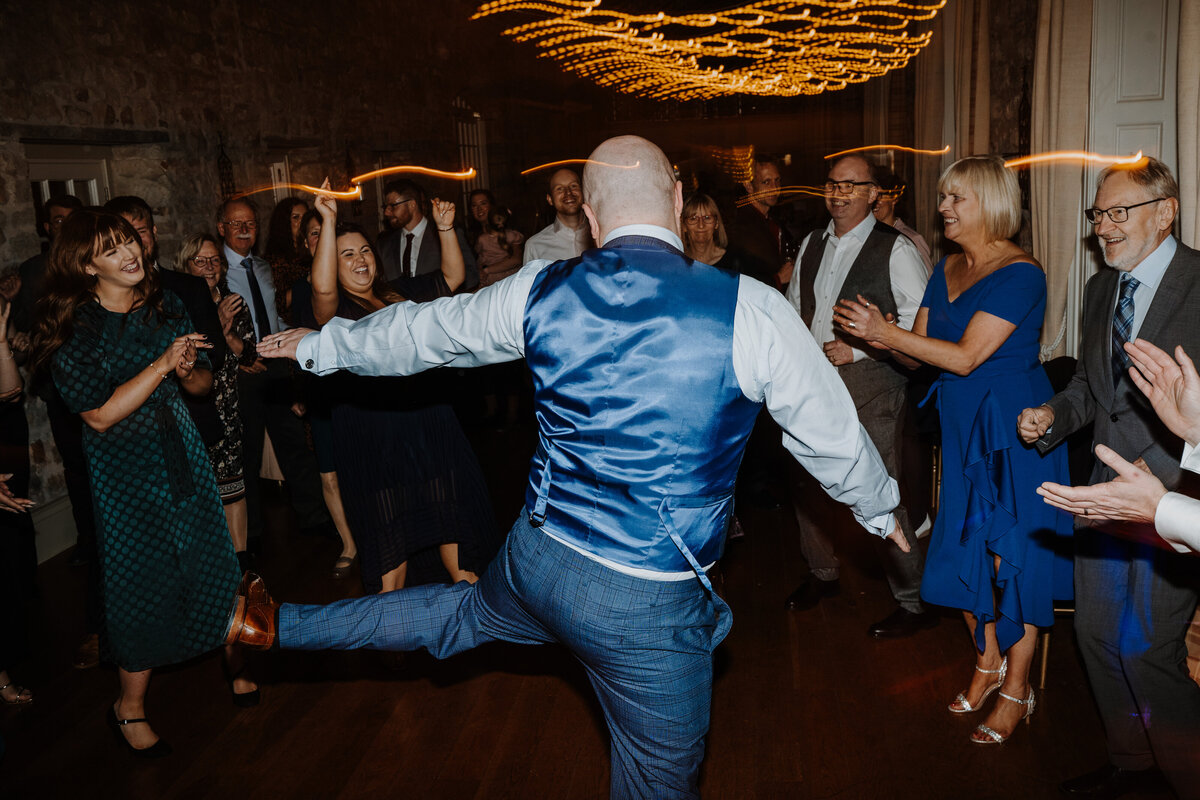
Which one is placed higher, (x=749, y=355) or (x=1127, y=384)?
(x=749, y=355)

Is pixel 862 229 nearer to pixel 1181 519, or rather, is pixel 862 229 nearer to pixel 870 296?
pixel 870 296

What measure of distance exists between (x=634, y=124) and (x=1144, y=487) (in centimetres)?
1792

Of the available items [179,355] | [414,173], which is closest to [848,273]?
[179,355]

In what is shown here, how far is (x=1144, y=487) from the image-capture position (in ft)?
5.42

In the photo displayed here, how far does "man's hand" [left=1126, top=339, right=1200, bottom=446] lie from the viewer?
167 centimetres

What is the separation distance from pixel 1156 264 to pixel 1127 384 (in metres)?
0.30

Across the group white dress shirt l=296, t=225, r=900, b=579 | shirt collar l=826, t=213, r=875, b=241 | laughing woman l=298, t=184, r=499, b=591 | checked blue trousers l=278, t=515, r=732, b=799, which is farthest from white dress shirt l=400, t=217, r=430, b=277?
checked blue trousers l=278, t=515, r=732, b=799

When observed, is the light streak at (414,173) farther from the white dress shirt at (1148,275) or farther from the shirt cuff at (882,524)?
the shirt cuff at (882,524)

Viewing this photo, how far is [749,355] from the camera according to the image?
172cm

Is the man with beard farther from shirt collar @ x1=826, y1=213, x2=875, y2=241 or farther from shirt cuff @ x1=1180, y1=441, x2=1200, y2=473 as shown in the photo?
shirt cuff @ x1=1180, y1=441, x2=1200, y2=473

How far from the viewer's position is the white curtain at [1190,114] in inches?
109

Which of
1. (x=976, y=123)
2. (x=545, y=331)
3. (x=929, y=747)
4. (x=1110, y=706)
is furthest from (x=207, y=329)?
(x=976, y=123)

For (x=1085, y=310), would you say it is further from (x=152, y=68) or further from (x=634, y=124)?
(x=634, y=124)

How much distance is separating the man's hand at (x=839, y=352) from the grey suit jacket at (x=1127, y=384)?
0.82 m
